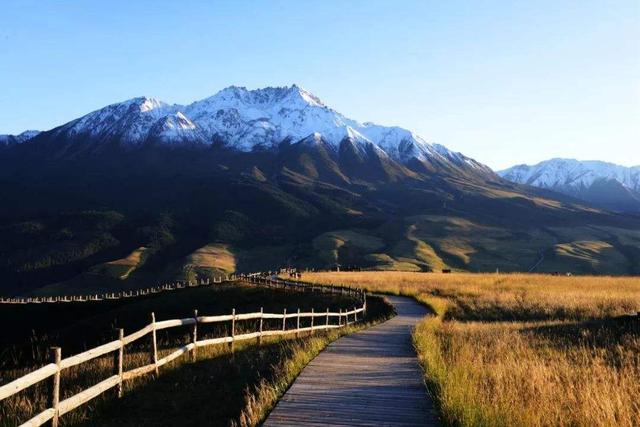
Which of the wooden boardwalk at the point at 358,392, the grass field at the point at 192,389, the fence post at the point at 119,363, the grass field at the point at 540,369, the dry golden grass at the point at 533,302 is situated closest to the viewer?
the grass field at the point at 540,369

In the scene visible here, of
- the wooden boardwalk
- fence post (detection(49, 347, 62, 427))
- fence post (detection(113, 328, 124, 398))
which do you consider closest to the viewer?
the wooden boardwalk

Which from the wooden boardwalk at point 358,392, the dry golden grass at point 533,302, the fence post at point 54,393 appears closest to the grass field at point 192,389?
the wooden boardwalk at point 358,392

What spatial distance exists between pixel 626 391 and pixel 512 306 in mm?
25567

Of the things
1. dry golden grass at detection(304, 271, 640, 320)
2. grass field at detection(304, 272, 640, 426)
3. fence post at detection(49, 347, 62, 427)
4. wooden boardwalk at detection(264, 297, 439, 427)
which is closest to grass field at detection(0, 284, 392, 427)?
wooden boardwalk at detection(264, 297, 439, 427)

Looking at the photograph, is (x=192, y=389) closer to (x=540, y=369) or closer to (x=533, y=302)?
(x=540, y=369)

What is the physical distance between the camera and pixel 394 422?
9109mm

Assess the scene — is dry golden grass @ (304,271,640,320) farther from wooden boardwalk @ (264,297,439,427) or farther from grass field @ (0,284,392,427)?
wooden boardwalk @ (264,297,439,427)

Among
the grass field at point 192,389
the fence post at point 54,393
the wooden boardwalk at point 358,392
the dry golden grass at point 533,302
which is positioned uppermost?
the fence post at point 54,393

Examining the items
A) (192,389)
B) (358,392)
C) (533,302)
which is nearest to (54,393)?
(192,389)

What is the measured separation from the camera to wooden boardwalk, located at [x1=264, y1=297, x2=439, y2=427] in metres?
9.32

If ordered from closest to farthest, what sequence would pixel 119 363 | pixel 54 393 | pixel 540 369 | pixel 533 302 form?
pixel 54 393, pixel 540 369, pixel 119 363, pixel 533 302

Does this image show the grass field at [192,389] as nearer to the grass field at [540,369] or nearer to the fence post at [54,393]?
the fence post at [54,393]

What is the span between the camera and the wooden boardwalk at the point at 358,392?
9320 millimetres

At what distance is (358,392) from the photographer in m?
11.4
